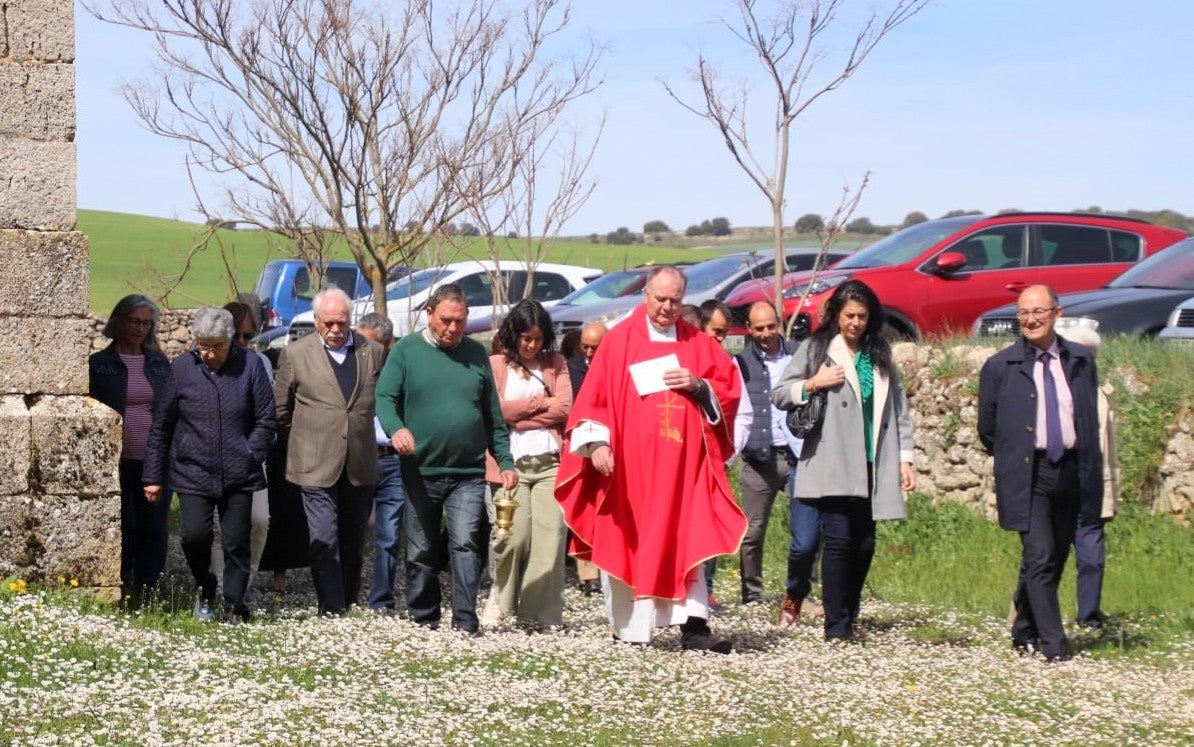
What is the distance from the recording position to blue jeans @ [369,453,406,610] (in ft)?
30.8

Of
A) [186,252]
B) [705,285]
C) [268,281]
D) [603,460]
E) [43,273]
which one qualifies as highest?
[186,252]

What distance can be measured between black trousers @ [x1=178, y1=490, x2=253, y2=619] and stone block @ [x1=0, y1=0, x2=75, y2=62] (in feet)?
7.75

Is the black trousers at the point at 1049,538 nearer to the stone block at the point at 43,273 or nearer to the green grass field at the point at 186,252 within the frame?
the stone block at the point at 43,273

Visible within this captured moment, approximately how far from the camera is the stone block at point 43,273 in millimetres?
8242

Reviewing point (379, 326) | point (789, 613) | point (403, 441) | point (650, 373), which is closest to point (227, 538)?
point (403, 441)

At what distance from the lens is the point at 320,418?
9086 millimetres

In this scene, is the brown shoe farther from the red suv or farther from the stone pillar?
the red suv

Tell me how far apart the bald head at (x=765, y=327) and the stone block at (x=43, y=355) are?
3.85 m

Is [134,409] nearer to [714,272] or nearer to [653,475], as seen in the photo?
[653,475]

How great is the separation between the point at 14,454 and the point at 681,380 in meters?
3.33

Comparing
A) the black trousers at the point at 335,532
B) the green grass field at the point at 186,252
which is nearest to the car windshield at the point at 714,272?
the black trousers at the point at 335,532

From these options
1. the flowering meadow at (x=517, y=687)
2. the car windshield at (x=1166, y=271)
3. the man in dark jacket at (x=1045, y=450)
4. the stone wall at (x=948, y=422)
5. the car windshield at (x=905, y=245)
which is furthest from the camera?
the car windshield at (x=905, y=245)

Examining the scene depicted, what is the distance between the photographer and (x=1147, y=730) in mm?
6742

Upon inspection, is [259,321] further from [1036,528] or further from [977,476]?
[977,476]
